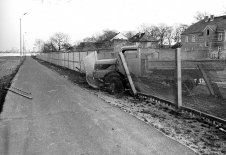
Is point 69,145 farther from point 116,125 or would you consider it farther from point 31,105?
point 31,105

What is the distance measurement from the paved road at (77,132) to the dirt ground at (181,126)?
263 mm

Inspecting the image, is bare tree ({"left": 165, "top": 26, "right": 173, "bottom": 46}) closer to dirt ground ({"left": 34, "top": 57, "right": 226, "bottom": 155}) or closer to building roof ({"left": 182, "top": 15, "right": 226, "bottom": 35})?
building roof ({"left": 182, "top": 15, "right": 226, "bottom": 35})

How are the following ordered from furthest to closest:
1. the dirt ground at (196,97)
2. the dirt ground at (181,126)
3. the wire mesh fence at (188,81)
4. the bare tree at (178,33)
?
the bare tree at (178,33) < the wire mesh fence at (188,81) < the dirt ground at (196,97) < the dirt ground at (181,126)

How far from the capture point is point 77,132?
4863mm

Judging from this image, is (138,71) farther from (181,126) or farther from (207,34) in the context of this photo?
(207,34)

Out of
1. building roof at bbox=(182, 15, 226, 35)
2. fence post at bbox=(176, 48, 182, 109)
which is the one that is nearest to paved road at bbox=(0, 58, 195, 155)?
fence post at bbox=(176, 48, 182, 109)

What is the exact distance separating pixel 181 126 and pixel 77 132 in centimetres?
237

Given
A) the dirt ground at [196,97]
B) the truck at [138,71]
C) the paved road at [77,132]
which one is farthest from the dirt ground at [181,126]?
the truck at [138,71]

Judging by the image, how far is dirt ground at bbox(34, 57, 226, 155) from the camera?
4.12 metres

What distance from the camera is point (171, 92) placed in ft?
22.6

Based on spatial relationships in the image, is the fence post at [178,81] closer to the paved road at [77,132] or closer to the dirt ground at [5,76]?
the paved road at [77,132]

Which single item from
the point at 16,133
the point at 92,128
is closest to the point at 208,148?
the point at 92,128

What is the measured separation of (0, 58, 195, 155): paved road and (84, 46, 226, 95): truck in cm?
195

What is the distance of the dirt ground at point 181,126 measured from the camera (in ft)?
13.5
